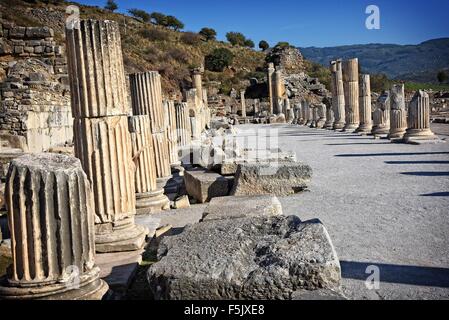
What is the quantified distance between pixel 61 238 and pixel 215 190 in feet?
16.4

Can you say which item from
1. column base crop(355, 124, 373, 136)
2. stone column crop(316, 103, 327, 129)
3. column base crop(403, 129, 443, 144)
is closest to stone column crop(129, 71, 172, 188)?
column base crop(403, 129, 443, 144)

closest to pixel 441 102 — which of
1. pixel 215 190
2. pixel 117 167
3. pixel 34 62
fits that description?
pixel 34 62

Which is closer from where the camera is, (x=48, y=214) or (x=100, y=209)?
(x=48, y=214)

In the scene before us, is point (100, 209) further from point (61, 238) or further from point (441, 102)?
point (441, 102)

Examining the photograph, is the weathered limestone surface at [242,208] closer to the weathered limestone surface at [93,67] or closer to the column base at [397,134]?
the weathered limestone surface at [93,67]

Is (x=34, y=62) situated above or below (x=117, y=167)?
above

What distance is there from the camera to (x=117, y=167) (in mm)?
6211

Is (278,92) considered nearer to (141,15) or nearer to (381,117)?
(381,117)

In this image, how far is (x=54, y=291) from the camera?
4.02 m

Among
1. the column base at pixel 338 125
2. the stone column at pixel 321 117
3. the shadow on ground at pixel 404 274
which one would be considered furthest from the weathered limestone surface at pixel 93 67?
the stone column at pixel 321 117

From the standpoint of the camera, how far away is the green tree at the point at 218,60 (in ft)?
229

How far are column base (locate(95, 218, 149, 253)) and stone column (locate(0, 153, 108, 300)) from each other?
5.87 ft

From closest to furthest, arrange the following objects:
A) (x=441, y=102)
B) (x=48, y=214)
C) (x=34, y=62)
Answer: (x=48, y=214) < (x=34, y=62) < (x=441, y=102)
